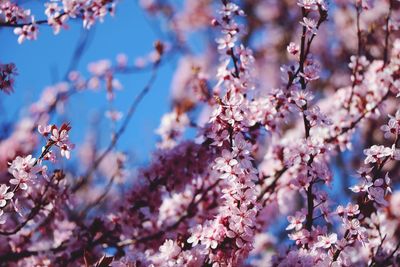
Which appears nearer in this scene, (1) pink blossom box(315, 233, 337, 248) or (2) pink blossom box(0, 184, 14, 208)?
(2) pink blossom box(0, 184, 14, 208)

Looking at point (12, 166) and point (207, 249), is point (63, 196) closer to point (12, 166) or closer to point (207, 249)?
point (12, 166)

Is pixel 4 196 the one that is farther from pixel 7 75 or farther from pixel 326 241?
pixel 326 241

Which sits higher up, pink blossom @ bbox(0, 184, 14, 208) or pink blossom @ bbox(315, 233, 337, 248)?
Result: pink blossom @ bbox(0, 184, 14, 208)

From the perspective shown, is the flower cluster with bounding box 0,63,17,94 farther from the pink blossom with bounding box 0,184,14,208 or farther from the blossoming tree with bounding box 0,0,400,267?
the pink blossom with bounding box 0,184,14,208

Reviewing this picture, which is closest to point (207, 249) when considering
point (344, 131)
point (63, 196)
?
point (63, 196)

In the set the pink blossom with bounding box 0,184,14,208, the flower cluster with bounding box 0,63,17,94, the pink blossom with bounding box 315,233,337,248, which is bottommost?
the pink blossom with bounding box 315,233,337,248

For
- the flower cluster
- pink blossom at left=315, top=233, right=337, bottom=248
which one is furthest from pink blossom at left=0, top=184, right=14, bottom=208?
pink blossom at left=315, top=233, right=337, bottom=248

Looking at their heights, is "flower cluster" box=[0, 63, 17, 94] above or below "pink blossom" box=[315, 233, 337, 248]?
above

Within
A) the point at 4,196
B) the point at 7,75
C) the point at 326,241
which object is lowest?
the point at 326,241

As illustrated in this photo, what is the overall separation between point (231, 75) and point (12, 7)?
1.64 metres

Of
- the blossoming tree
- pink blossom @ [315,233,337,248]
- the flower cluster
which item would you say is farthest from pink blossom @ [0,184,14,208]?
pink blossom @ [315,233,337,248]

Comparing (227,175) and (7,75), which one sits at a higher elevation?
(7,75)

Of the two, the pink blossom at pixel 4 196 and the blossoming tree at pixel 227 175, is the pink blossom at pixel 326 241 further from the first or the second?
the pink blossom at pixel 4 196

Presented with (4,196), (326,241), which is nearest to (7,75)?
(4,196)
